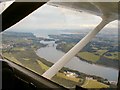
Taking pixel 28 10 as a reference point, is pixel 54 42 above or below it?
below

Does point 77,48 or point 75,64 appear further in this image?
point 77,48

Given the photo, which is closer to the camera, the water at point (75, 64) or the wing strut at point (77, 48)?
the water at point (75, 64)

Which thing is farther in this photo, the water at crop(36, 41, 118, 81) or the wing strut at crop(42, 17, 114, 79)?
the wing strut at crop(42, 17, 114, 79)

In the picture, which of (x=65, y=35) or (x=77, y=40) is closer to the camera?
(x=65, y=35)

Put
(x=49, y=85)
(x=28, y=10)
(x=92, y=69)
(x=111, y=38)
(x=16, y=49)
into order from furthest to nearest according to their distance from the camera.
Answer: (x=16, y=49) < (x=92, y=69) < (x=111, y=38) < (x=49, y=85) < (x=28, y=10)

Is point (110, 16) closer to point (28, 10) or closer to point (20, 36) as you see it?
point (20, 36)

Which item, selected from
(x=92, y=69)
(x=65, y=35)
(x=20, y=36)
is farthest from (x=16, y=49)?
(x=92, y=69)

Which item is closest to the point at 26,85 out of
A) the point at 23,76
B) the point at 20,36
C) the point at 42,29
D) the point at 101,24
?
the point at 23,76

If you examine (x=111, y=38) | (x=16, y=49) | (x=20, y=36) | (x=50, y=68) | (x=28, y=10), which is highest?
(x=28, y=10)

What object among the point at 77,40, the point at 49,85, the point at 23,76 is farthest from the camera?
the point at 77,40

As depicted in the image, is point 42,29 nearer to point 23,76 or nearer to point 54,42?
point 54,42
